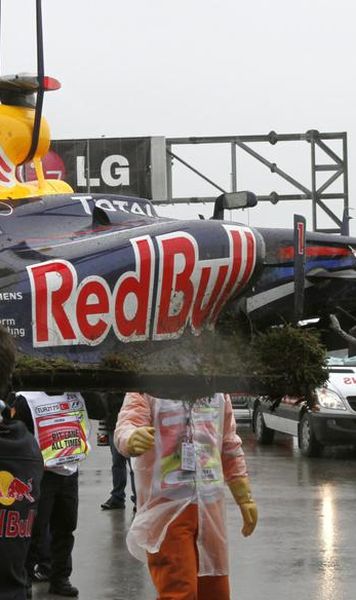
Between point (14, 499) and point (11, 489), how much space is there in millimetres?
27

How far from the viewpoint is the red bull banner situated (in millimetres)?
7133

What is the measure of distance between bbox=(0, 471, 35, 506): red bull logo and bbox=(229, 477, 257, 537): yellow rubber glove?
1.89 metres

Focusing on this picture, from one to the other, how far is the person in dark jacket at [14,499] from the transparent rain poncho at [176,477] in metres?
1.41

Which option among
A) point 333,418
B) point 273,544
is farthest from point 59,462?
point 333,418

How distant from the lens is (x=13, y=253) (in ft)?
14.4

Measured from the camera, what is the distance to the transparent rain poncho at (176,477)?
4.85m

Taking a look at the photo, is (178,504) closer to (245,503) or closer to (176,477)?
(176,477)

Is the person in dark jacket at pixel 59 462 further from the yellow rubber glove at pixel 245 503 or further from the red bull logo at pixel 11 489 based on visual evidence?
the red bull logo at pixel 11 489

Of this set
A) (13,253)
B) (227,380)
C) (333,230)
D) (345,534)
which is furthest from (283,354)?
(333,230)

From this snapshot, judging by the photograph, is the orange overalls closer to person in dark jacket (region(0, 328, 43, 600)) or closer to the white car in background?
person in dark jacket (region(0, 328, 43, 600))

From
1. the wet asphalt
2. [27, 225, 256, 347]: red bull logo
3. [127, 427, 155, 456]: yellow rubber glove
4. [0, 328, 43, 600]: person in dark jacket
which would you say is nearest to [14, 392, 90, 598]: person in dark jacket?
the wet asphalt

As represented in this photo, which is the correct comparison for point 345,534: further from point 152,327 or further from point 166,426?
point 152,327

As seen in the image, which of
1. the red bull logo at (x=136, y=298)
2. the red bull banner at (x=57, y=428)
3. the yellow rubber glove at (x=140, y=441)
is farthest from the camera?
the red bull banner at (x=57, y=428)

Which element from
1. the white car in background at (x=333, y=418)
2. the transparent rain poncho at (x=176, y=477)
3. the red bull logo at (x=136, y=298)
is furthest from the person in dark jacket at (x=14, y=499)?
the white car in background at (x=333, y=418)
